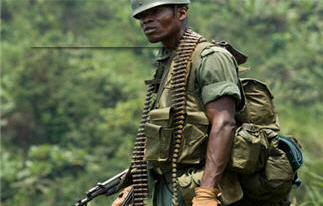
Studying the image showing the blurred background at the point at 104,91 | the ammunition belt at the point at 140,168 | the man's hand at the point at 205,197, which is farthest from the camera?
the blurred background at the point at 104,91

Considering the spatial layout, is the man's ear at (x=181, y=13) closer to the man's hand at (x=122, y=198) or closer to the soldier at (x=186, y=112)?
the soldier at (x=186, y=112)

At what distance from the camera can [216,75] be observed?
141 inches

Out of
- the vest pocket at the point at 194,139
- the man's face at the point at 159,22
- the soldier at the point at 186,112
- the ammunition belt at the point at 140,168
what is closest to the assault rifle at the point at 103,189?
the ammunition belt at the point at 140,168

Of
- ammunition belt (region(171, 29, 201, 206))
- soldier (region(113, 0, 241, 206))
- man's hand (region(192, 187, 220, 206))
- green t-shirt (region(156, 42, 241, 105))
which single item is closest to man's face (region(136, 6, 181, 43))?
soldier (region(113, 0, 241, 206))

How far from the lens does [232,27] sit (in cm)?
2522

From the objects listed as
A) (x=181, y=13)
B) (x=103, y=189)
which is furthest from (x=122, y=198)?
(x=181, y=13)

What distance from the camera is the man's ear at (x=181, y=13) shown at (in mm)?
3905

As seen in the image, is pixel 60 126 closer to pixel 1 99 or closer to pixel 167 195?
pixel 1 99

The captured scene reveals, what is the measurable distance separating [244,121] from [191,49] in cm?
48

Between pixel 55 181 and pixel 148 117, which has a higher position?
pixel 148 117

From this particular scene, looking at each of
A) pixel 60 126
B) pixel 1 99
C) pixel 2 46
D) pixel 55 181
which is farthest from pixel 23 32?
pixel 55 181

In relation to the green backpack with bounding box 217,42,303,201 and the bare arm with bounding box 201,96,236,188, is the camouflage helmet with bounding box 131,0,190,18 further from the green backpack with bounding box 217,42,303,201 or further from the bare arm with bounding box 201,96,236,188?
the bare arm with bounding box 201,96,236,188

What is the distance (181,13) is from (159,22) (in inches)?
5.9

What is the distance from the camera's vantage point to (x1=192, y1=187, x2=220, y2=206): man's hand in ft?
11.1
